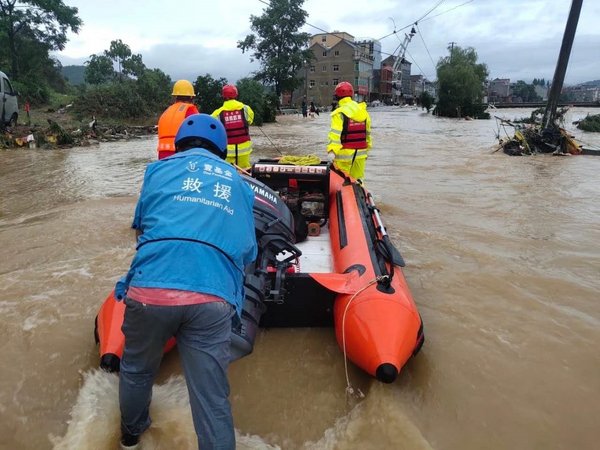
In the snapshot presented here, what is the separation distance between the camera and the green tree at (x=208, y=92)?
22250 millimetres

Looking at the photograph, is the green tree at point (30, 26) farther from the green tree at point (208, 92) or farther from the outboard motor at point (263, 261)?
the outboard motor at point (263, 261)

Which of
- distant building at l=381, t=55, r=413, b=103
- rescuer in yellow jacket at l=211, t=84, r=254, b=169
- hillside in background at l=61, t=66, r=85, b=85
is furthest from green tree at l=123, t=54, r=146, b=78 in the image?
distant building at l=381, t=55, r=413, b=103

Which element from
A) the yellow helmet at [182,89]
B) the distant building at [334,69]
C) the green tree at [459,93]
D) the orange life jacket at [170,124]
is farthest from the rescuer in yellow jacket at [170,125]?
the distant building at [334,69]

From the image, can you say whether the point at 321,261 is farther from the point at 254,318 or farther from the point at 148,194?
the point at 148,194

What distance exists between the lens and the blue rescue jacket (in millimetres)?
1646

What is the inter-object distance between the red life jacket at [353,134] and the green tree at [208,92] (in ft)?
59.5

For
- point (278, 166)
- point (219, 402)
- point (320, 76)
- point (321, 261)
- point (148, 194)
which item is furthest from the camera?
point (320, 76)

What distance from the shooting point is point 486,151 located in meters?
13.5

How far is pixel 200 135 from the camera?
1982 millimetres

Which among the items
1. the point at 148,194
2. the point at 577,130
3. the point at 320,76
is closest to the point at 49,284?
the point at 148,194

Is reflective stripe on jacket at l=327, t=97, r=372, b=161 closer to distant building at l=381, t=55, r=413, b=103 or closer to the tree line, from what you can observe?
the tree line

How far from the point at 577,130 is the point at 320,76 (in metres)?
41.2

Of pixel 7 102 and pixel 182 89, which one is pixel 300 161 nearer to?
pixel 182 89

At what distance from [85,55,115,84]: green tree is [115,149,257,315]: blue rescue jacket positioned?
38.7 meters
